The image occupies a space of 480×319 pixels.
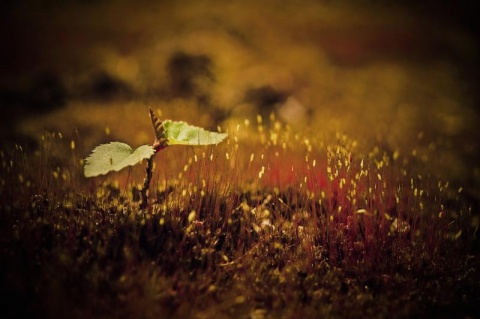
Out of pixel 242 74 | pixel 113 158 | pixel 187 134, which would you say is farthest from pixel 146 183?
pixel 242 74

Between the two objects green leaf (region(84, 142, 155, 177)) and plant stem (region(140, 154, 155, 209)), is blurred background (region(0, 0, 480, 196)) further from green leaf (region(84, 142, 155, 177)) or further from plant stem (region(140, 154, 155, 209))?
plant stem (region(140, 154, 155, 209))

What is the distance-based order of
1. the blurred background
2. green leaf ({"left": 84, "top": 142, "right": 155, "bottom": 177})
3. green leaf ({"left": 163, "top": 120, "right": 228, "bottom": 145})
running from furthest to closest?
the blurred background < green leaf ({"left": 163, "top": 120, "right": 228, "bottom": 145}) < green leaf ({"left": 84, "top": 142, "right": 155, "bottom": 177})

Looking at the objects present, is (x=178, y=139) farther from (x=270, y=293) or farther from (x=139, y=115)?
(x=139, y=115)

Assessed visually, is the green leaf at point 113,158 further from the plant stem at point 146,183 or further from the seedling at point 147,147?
the plant stem at point 146,183

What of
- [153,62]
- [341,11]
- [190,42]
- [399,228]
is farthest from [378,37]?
[399,228]

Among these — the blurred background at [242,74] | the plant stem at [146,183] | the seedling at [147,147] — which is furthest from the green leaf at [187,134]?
the blurred background at [242,74]

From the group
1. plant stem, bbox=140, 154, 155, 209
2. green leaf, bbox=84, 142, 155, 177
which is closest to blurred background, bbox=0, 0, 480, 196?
green leaf, bbox=84, 142, 155, 177
